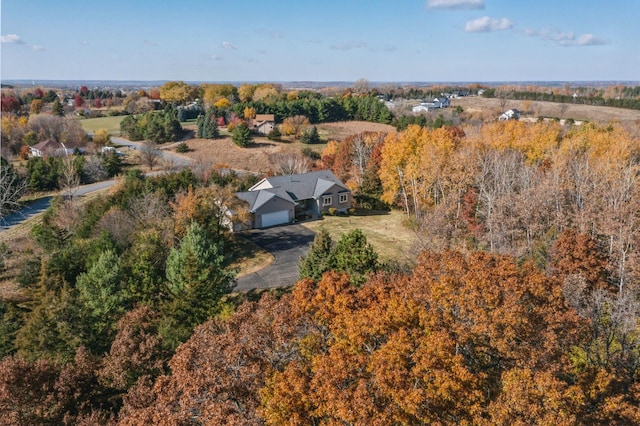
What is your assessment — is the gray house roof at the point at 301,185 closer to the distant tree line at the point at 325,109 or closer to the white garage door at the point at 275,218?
the white garage door at the point at 275,218

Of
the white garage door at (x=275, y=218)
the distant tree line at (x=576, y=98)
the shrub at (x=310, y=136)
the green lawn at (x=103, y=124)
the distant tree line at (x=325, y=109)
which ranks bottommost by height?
the white garage door at (x=275, y=218)

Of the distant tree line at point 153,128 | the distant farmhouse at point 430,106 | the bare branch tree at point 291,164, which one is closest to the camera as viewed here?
the bare branch tree at point 291,164

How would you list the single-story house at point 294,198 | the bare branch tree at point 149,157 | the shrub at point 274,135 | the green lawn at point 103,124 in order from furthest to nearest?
the green lawn at point 103,124 → the shrub at point 274,135 → the bare branch tree at point 149,157 → the single-story house at point 294,198

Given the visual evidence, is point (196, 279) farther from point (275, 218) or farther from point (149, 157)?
point (149, 157)

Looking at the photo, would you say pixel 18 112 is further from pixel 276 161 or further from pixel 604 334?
pixel 604 334

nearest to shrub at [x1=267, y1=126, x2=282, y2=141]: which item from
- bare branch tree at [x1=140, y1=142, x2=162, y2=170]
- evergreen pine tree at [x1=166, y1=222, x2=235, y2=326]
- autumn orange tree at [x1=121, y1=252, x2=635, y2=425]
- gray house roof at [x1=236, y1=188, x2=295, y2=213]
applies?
bare branch tree at [x1=140, y1=142, x2=162, y2=170]

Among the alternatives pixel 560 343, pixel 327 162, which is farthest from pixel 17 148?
pixel 560 343

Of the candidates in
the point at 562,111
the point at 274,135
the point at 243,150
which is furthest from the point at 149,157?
the point at 562,111

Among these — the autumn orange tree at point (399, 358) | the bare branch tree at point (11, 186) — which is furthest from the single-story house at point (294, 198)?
the autumn orange tree at point (399, 358)
